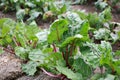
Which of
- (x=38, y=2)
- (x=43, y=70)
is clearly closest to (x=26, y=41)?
(x=43, y=70)

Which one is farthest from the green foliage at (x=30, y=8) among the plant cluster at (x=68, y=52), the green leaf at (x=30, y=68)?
the green leaf at (x=30, y=68)

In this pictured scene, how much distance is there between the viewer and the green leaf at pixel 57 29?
186 centimetres

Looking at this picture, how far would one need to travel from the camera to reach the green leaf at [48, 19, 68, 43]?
186 cm

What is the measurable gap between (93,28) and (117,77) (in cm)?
A: 102

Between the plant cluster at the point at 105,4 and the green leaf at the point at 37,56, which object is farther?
the plant cluster at the point at 105,4

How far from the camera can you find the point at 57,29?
1.89 m

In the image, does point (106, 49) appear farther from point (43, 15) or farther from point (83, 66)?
point (43, 15)

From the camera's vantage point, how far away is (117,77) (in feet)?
5.79

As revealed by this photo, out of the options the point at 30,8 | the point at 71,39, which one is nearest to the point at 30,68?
the point at 71,39

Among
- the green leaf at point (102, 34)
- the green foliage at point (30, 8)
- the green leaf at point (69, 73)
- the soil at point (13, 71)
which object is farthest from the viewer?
the green foliage at point (30, 8)

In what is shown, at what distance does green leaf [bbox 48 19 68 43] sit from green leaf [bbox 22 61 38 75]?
0.29 meters

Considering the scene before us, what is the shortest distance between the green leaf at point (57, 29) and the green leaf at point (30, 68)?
0.29 m

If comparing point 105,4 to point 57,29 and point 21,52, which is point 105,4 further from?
point 57,29

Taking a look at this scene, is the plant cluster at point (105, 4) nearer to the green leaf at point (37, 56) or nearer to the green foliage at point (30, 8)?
the green foliage at point (30, 8)
